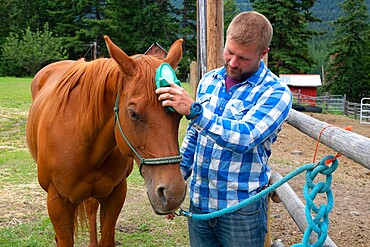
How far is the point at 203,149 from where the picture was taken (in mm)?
1959

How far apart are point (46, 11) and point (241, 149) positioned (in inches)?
1715

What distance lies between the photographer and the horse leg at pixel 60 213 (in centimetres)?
276

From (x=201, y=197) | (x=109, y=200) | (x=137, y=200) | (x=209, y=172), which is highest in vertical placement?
(x=209, y=172)

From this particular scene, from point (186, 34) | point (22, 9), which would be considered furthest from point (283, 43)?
point (22, 9)

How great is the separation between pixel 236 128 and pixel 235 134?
0.10 feet

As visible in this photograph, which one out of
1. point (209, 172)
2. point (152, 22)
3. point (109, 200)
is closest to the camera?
point (209, 172)

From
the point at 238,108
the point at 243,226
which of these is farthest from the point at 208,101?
the point at 243,226

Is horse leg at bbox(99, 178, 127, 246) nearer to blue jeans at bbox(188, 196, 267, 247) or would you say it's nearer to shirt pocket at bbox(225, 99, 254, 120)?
blue jeans at bbox(188, 196, 267, 247)

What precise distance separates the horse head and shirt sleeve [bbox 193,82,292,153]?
0.28 meters

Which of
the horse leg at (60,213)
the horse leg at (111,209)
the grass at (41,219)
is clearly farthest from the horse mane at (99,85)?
the grass at (41,219)

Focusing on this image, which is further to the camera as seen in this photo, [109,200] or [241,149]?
[109,200]

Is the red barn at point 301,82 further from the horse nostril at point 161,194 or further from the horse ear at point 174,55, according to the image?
the horse nostril at point 161,194

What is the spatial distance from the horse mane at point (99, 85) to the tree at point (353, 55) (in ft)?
129

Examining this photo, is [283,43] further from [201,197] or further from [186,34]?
[201,197]
